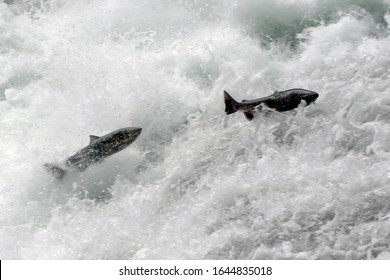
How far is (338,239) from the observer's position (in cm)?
481

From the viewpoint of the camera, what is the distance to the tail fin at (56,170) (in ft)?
19.8

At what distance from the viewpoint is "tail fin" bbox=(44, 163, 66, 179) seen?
6.03 meters

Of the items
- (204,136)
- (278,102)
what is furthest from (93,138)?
(278,102)

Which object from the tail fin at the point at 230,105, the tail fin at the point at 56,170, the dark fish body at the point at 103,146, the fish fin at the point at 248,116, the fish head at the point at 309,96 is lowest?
the tail fin at the point at 56,170

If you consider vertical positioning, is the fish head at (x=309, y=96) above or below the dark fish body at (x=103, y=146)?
above

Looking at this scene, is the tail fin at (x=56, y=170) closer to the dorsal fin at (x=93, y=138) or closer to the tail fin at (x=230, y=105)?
the dorsal fin at (x=93, y=138)

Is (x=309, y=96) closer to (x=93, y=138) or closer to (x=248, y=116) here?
(x=248, y=116)

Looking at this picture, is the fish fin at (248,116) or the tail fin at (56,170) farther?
the tail fin at (56,170)

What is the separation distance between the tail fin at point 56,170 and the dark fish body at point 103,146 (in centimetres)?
20

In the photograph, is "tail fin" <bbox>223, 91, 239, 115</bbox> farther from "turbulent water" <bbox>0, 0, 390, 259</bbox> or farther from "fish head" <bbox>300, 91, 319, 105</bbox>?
"fish head" <bbox>300, 91, 319, 105</bbox>

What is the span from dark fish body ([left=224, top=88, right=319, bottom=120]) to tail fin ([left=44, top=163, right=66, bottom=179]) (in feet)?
6.56

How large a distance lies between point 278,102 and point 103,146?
193 cm

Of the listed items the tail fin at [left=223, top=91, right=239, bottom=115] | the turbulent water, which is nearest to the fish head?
the turbulent water

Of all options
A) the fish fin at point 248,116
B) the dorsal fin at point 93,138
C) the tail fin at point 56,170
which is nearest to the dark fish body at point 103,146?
the dorsal fin at point 93,138
